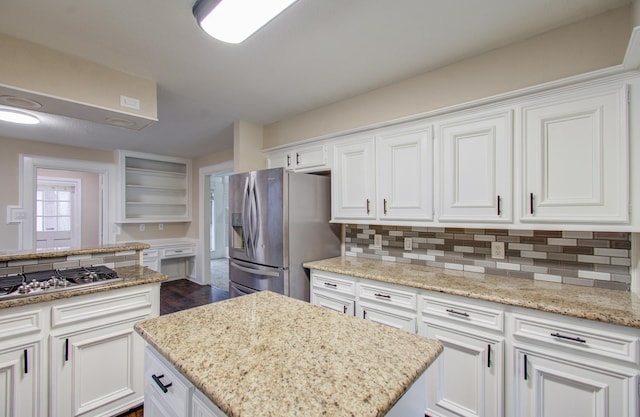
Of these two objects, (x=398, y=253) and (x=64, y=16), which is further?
(x=398, y=253)

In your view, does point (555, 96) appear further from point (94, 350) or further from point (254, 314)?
point (94, 350)

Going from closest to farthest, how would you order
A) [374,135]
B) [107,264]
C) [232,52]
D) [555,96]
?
[555,96] → [232,52] → [107,264] → [374,135]

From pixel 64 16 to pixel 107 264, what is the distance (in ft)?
5.21

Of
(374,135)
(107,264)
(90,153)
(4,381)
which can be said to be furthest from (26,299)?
(90,153)

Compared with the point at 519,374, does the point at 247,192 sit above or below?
above

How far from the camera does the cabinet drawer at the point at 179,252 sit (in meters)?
4.97

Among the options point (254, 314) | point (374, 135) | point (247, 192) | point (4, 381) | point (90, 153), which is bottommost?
point (4, 381)

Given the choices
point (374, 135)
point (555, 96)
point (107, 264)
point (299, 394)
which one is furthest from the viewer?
point (374, 135)

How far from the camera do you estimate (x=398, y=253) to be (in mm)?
2490

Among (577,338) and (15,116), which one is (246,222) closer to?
(15,116)

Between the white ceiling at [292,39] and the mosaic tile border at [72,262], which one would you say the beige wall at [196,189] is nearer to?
the white ceiling at [292,39]

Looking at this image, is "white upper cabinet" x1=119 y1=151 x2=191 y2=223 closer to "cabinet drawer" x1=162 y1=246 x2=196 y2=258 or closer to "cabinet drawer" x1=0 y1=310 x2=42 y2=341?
"cabinet drawer" x1=162 y1=246 x2=196 y2=258

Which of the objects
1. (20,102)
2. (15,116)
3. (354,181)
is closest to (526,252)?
(354,181)

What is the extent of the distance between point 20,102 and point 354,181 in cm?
235
